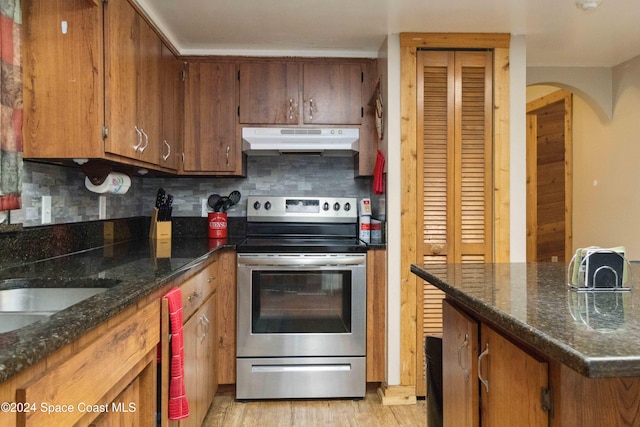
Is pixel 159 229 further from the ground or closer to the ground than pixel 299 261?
further from the ground

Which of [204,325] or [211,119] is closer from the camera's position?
[204,325]

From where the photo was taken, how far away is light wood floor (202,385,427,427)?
2.60m

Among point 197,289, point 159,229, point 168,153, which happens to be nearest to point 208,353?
point 197,289

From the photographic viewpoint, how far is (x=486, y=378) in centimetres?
132

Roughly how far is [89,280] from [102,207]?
128 cm

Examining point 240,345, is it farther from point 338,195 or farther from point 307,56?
point 307,56

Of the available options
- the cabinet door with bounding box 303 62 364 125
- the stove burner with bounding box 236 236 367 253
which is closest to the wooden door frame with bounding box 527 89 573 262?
the cabinet door with bounding box 303 62 364 125

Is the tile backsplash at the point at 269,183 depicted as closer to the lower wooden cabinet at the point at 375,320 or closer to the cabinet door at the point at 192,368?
the lower wooden cabinet at the point at 375,320

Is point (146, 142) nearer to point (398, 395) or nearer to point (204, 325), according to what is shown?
point (204, 325)

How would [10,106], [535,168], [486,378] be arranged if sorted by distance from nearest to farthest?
[486,378]
[10,106]
[535,168]

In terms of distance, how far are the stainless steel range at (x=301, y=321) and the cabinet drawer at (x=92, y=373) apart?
4.13 feet

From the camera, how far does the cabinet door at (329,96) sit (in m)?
3.21

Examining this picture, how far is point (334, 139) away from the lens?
10.4 feet

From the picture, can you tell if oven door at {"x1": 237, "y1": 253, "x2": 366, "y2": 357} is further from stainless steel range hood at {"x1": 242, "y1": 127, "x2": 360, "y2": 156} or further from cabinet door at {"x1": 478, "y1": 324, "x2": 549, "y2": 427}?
cabinet door at {"x1": 478, "y1": 324, "x2": 549, "y2": 427}
